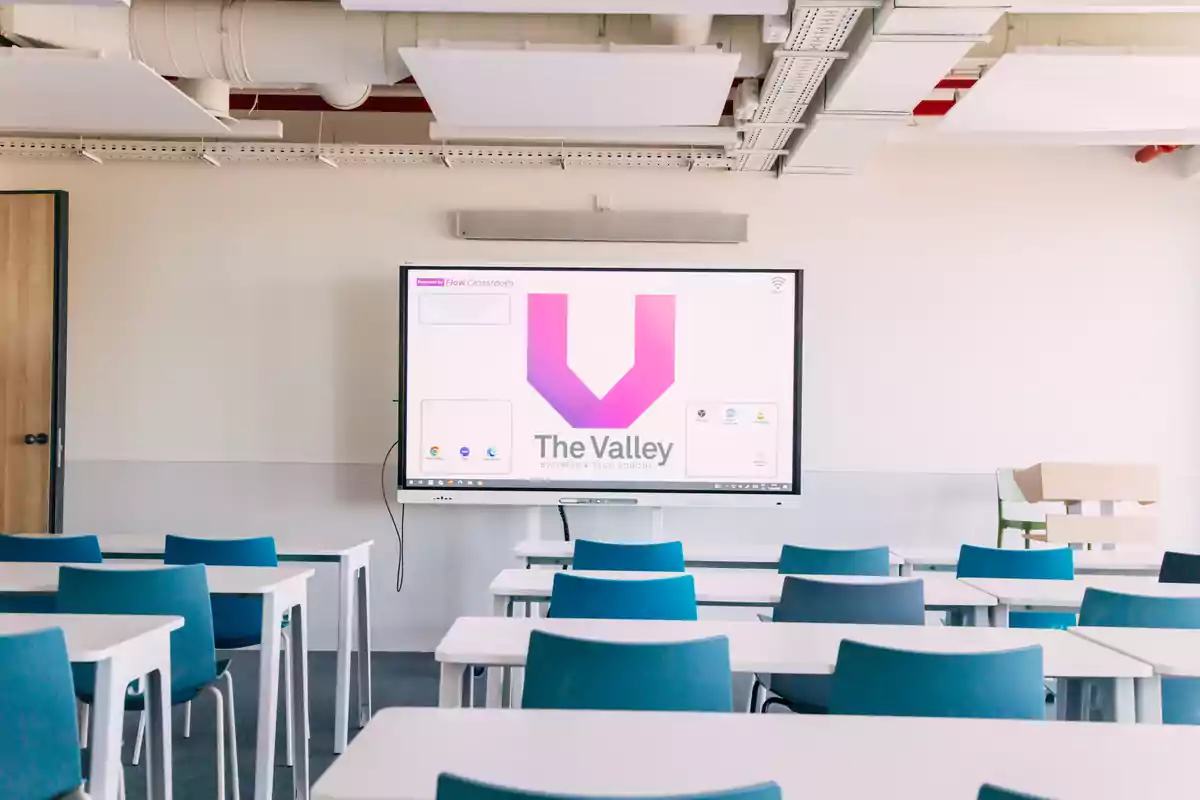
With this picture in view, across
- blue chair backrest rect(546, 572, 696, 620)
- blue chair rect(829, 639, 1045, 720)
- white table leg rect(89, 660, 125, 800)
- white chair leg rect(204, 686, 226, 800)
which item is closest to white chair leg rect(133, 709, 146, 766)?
white chair leg rect(204, 686, 226, 800)

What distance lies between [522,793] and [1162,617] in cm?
235

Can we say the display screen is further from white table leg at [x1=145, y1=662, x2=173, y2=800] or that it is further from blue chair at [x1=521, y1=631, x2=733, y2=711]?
blue chair at [x1=521, y1=631, x2=733, y2=711]

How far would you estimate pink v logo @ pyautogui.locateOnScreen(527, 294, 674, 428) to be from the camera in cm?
548

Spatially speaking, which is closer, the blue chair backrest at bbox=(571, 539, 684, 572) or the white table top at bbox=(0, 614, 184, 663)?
the white table top at bbox=(0, 614, 184, 663)

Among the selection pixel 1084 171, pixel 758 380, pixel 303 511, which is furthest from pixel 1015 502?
pixel 303 511

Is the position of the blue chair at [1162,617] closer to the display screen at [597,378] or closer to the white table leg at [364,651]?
the display screen at [597,378]

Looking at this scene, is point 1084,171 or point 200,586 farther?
point 1084,171

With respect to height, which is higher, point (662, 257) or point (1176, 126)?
point (1176, 126)

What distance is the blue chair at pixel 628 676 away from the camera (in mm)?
1889

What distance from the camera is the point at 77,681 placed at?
2.75 m

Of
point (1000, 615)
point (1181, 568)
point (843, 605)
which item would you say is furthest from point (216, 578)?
point (1181, 568)

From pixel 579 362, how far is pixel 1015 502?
251 centimetres

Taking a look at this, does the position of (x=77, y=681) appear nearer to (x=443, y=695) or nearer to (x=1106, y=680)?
(x=443, y=695)

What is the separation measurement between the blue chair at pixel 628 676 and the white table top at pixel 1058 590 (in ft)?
4.79
